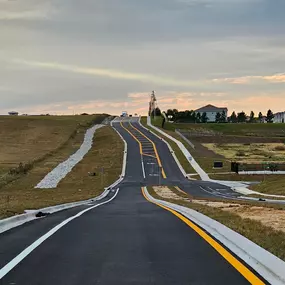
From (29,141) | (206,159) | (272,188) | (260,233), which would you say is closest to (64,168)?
(206,159)

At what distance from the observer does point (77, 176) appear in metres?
61.9

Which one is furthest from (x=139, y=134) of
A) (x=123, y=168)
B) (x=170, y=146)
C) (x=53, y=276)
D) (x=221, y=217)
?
(x=53, y=276)

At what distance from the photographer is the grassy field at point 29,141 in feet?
217

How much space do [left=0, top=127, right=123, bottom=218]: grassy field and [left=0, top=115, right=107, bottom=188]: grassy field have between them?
4.56 ft

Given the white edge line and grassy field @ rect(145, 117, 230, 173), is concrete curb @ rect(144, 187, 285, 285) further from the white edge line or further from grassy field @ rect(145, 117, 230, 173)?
grassy field @ rect(145, 117, 230, 173)

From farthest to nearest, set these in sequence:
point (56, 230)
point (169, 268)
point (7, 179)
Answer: point (7, 179) → point (56, 230) → point (169, 268)

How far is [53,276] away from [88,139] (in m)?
98.3

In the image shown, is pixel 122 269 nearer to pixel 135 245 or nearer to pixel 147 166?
pixel 135 245

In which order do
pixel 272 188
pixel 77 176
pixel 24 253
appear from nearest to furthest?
pixel 24 253
pixel 272 188
pixel 77 176

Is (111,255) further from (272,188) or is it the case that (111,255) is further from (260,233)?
(272,188)

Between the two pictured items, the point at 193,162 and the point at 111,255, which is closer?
the point at 111,255

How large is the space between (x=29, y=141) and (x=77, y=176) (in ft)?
136

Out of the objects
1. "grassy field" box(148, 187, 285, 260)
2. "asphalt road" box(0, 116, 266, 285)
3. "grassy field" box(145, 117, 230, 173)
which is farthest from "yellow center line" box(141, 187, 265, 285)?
"grassy field" box(145, 117, 230, 173)

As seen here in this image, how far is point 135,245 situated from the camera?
31.2ft
